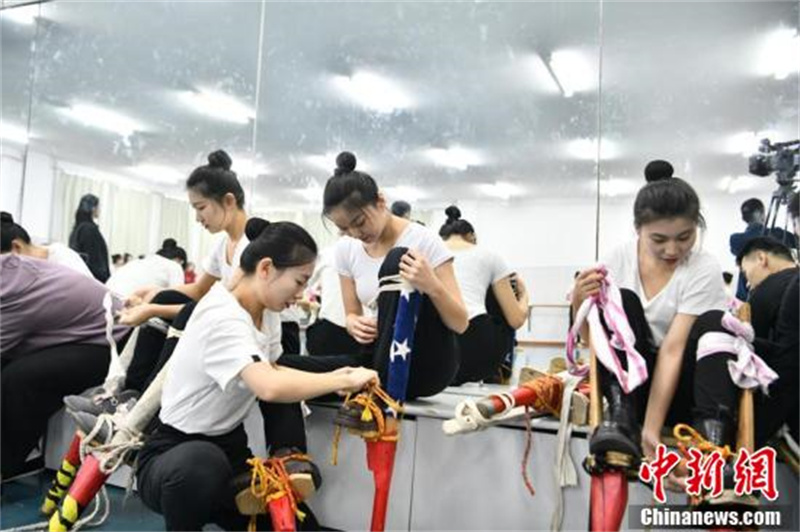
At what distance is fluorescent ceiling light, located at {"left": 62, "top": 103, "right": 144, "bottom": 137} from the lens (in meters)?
3.32

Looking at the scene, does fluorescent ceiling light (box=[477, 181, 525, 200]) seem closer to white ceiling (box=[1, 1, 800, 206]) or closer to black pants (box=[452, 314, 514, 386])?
white ceiling (box=[1, 1, 800, 206])

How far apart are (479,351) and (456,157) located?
1.06 metres

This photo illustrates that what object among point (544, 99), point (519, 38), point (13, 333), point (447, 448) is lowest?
point (447, 448)

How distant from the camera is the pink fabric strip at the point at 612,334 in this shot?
1028 mm

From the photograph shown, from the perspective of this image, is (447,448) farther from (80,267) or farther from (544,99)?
(544,99)

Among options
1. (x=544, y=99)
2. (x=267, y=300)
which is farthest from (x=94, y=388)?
(x=544, y=99)

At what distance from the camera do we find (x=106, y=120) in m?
3.35

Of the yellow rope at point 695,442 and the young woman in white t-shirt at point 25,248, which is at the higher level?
the young woman in white t-shirt at point 25,248

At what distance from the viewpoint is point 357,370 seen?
1.09 metres

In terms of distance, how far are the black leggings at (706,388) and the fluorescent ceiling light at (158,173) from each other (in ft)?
8.71

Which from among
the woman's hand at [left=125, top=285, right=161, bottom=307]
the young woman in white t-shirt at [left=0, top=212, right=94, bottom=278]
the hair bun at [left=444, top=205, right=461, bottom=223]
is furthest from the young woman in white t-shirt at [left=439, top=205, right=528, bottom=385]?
the young woman in white t-shirt at [left=0, top=212, right=94, bottom=278]

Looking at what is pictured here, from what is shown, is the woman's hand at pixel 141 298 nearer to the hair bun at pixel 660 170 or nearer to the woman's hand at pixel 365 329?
the woman's hand at pixel 365 329

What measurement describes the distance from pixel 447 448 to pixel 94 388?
941 millimetres

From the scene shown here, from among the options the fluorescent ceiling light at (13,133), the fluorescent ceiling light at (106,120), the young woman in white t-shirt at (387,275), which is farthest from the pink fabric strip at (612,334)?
the fluorescent ceiling light at (13,133)
